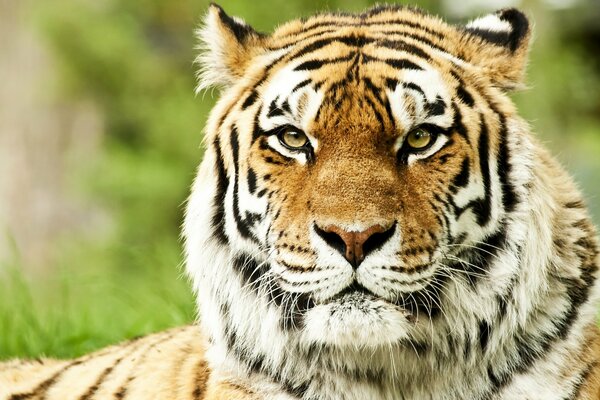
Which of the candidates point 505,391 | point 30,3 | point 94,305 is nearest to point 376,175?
point 505,391

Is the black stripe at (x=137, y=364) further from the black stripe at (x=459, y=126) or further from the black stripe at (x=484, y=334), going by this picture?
the black stripe at (x=459, y=126)

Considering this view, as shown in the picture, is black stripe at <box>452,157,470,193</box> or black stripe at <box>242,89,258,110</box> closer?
black stripe at <box>452,157,470,193</box>

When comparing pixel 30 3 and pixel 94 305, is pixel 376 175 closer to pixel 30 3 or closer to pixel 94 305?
pixel 94 305

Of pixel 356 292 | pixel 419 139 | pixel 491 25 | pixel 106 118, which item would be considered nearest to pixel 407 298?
pixel 356 292

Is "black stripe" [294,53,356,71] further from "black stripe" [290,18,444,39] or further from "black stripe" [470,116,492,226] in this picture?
"black stripe" [470,116,492,226]

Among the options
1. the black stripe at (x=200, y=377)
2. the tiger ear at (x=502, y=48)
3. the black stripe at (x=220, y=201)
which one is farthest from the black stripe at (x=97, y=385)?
the tiger ear at (x=502, y=48)

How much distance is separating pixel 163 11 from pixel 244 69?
10683mm

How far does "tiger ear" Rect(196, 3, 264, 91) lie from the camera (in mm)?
2834

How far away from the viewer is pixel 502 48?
8.96 feet

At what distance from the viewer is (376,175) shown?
2346 millimetres

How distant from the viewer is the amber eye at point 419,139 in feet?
7.98

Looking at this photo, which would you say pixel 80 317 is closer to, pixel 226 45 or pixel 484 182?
pixel 226 45

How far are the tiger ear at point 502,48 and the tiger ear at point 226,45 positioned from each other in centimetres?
65

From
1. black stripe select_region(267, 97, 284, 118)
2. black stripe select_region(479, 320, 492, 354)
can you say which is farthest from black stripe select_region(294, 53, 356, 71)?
black stripe select_region(479, 320, 492, 354)
